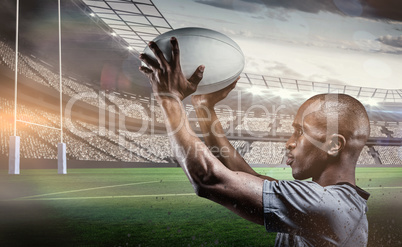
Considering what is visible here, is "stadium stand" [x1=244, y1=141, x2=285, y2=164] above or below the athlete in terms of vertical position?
below

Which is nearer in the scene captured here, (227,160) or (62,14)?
(227,160)

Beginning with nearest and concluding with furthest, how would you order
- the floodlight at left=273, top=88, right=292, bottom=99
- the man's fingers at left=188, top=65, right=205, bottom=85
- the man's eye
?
the man's fingers at left=188, top=65, right=205, bottom=85 → the man's eye → the floodlight at left=273, top=88, right=292, bottom=99

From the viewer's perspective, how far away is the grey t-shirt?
0.83 metres

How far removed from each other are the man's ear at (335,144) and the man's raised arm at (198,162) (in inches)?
10.5

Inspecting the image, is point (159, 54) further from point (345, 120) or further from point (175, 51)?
A: point (345, 120)

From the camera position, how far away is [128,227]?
2.82m

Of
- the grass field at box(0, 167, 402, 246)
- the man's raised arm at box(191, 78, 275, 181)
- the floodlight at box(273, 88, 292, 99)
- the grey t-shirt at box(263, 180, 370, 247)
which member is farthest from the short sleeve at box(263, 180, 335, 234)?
the floodlight at box(273, 88, 292, 99)

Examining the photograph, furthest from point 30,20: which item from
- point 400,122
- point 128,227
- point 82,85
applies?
point 400,122

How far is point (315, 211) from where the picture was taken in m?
0.83

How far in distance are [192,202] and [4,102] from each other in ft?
27.0

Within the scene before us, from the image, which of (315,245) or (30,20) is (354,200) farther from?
(30,20)

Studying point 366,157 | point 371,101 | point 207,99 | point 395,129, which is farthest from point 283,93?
point 207,99

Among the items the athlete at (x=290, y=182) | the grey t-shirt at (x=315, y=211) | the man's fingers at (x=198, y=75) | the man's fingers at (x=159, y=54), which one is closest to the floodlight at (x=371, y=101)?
the athlete at (x=290, y=182)

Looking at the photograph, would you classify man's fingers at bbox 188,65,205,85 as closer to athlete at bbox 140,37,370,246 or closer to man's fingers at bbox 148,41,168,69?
athlete at bbox 140,37,370,246
